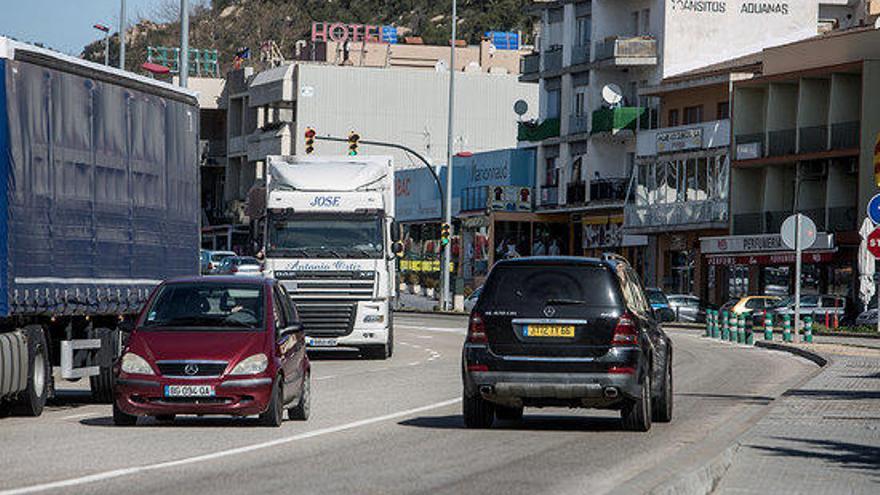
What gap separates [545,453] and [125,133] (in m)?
9.85

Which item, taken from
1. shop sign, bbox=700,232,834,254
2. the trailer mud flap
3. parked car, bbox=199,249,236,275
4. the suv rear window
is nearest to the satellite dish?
shop sign, bbox=700,232,834,254

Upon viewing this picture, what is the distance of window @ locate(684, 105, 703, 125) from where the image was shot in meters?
89.1

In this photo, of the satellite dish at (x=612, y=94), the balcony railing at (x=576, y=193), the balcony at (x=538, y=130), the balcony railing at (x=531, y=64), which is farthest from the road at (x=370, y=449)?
the balcony railing at (x=531, y=64)

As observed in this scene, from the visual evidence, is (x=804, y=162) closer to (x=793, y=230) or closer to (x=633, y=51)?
(x=633, y=51)

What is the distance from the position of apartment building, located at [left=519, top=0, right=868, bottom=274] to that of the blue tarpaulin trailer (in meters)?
62.4

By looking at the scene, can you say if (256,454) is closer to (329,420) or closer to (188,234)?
(329,420)

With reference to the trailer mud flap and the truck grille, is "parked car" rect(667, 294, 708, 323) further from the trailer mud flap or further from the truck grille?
the trailer mud flap

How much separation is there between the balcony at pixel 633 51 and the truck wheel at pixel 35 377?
7204 cm

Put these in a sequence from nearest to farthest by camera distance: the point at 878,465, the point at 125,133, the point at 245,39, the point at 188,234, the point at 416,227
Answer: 1. the point at 878,465
2. the point at 125,133
3. the point at 188,234
4. the point at 416,227
5. the point at 245,39

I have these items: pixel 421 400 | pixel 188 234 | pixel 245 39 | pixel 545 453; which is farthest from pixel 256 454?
pixel 245 39

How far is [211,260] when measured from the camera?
7762 centimetres

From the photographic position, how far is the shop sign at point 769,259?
253 feet

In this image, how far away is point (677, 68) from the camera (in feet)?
304

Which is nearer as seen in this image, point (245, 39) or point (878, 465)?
point (878, 465)
